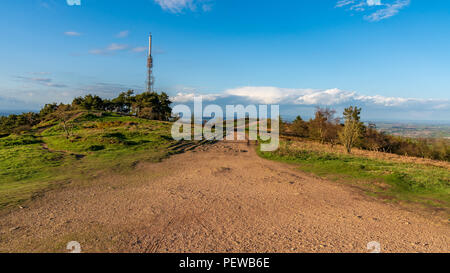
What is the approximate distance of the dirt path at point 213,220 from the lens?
5.64m

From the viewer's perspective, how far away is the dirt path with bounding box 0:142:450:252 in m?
5.64

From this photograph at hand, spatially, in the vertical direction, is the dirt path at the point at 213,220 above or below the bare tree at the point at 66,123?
below

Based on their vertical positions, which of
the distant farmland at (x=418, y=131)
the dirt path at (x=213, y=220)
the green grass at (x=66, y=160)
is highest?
the distant farmland at (x=418, y=131)

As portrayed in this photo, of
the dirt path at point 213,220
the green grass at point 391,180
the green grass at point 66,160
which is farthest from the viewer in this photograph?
the green grass at point 66,160

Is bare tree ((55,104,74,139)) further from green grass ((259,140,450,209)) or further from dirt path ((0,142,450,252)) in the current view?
green grass ((259,140,450,209))

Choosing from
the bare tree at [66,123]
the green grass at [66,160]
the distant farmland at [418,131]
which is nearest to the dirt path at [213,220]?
the green grass at [66,160]

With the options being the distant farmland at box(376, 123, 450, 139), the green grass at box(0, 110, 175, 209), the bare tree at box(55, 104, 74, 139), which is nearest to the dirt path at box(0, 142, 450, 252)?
the green grass at box(0, 110, 175, 209)

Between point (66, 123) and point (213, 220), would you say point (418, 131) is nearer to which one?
point (213, 220)

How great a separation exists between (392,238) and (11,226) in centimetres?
1031

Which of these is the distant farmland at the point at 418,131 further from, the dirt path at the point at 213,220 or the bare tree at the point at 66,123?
the bare tree at the point at 66,123

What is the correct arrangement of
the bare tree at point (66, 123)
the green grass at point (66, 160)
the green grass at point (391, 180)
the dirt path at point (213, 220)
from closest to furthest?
1. the dirt path at point (213, 220)
2. the green grass at point (391, 180)
3. the green grass at point (66, 160)
4. the bare tree at point (66, 123)

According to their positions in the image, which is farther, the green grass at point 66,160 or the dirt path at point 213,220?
the green grass at point 66,160
